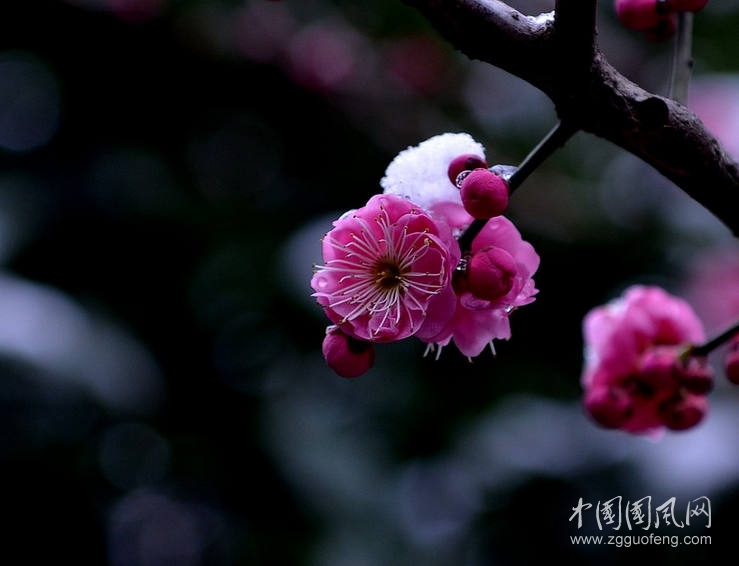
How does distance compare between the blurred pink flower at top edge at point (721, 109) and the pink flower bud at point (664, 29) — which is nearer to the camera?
the pink flower bud at point (664, 29)

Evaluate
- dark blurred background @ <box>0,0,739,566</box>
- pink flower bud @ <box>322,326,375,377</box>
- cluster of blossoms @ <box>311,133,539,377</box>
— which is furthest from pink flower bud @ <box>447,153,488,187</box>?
dark blurred background @ <box>0,0,739,566</box>

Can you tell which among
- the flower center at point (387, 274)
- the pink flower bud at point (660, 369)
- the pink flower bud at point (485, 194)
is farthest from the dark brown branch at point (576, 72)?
the pink flower bud at point (660, 369)

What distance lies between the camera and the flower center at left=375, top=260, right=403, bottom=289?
2.13 ft

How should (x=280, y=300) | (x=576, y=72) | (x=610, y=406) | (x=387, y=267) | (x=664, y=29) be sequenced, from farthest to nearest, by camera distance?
(x=280, y=300) < (x=610, y=406) < (x=664, y=29) < (x=387, y=267) < (x=576, y=72)

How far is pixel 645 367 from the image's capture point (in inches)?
33.4

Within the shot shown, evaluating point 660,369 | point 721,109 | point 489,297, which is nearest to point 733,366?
point 660,369

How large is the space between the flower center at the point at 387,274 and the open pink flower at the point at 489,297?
6cm

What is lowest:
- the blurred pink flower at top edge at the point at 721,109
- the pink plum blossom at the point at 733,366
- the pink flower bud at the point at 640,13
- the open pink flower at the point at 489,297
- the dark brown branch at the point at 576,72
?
the open pink flower at the point at 489,297

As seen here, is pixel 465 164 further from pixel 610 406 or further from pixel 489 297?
pixel 610 406

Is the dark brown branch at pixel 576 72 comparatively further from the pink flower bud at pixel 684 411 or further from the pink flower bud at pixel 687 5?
the pink flower bud at pixel 684 411

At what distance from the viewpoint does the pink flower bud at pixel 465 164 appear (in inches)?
23.5

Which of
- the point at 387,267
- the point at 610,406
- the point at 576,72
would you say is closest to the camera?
the point at 576,72

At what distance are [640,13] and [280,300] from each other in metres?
1.64

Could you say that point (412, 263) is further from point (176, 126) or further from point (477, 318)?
point (176, 126)
